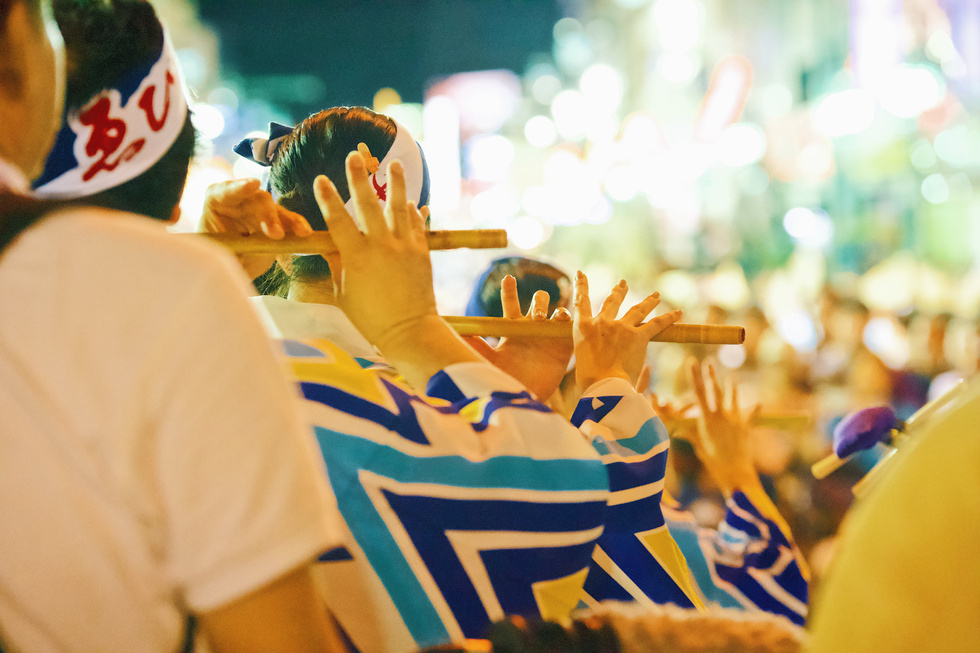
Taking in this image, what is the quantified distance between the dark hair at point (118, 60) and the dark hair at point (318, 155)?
323 mm

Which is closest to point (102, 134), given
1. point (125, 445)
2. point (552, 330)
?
point (125, 445)

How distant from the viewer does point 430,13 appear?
2408 cm

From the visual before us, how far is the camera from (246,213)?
1.51 m

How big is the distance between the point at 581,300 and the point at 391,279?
0.65m

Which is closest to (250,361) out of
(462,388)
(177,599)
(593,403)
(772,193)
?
(177,599)

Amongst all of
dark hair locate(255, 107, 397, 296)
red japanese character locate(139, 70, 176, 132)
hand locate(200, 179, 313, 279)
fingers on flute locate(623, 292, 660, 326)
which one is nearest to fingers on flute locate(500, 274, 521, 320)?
fingers on flute locate(623, 292, 660, 326)

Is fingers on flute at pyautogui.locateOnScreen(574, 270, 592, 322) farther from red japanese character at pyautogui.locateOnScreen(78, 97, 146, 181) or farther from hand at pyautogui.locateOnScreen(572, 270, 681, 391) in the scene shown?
red japanese character at pyautogui.locateOnScreen(78, 97, 146, 181)

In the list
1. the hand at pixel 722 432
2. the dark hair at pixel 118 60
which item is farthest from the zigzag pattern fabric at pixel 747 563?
the dark hair at pixel 118 60

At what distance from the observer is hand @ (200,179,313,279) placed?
4.44 feet

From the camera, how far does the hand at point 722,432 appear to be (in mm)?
2344

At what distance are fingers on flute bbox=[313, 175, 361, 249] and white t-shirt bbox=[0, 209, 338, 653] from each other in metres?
0.58

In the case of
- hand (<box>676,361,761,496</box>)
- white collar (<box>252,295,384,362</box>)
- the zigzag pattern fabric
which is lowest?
the zigzag pattern fabric

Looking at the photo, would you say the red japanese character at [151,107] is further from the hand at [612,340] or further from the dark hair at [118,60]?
the hand at [612,340]

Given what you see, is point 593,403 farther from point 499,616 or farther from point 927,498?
point 927,498
